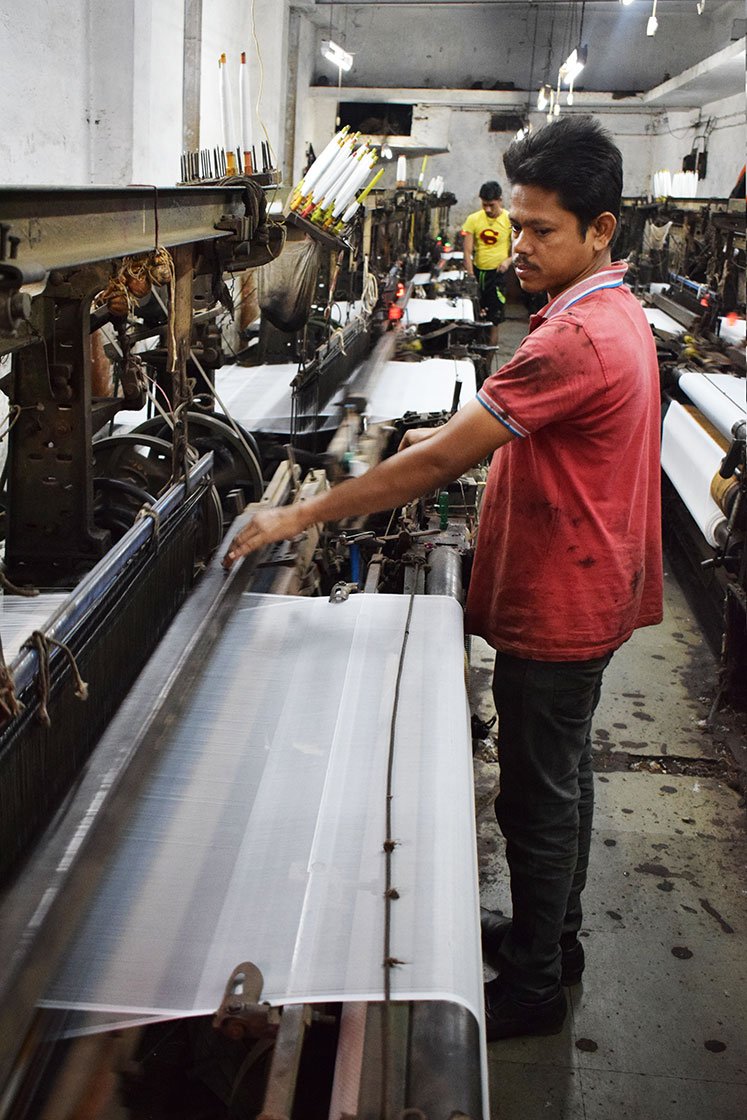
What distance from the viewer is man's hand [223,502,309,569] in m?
1.86

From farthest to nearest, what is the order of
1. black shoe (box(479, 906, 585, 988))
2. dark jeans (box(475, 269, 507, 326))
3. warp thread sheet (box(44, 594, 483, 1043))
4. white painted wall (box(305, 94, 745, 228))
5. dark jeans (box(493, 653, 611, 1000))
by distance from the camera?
white painted wall (box(305, 94, 745, 228)) < dark jeans (box(475, 269, 507, 326)) < black shoe (box(479, 906, 585, 988)) < dark jeans (box(493, 653, 611, 1000)) < warp thread sheet (box(44, 594, 483, 1043))

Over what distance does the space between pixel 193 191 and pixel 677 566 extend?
13.2 feet

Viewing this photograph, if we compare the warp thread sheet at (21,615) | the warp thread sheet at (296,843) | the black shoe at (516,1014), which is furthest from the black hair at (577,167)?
the black shoe at (516,1014)

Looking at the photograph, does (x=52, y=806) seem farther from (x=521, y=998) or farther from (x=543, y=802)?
(x=521, y=998)

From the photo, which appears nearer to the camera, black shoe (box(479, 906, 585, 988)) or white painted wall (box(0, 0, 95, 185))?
black shoe (box(479, 906, 585, 988))

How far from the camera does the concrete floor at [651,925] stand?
7.17ft

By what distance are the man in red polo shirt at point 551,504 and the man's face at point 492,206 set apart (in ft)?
28.2

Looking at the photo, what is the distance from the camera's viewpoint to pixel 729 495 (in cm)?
392

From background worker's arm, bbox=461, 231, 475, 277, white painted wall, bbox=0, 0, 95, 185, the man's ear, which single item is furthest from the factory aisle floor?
background worker's arm, bbox=461, 231, 475, 277

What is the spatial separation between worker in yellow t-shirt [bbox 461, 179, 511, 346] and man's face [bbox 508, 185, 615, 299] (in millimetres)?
8759

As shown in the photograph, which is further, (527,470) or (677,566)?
(677,566)

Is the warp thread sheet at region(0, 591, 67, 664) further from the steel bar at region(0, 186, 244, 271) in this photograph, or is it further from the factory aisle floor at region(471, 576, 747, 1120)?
the factory aisle floor at region(471, 576, 747, 1120)

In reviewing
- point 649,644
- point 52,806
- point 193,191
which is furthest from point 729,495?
point 52,806

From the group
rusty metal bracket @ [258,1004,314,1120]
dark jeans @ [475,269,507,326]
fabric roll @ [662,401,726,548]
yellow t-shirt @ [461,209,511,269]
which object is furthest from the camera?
dark jeans @ [475,269,507,326]
